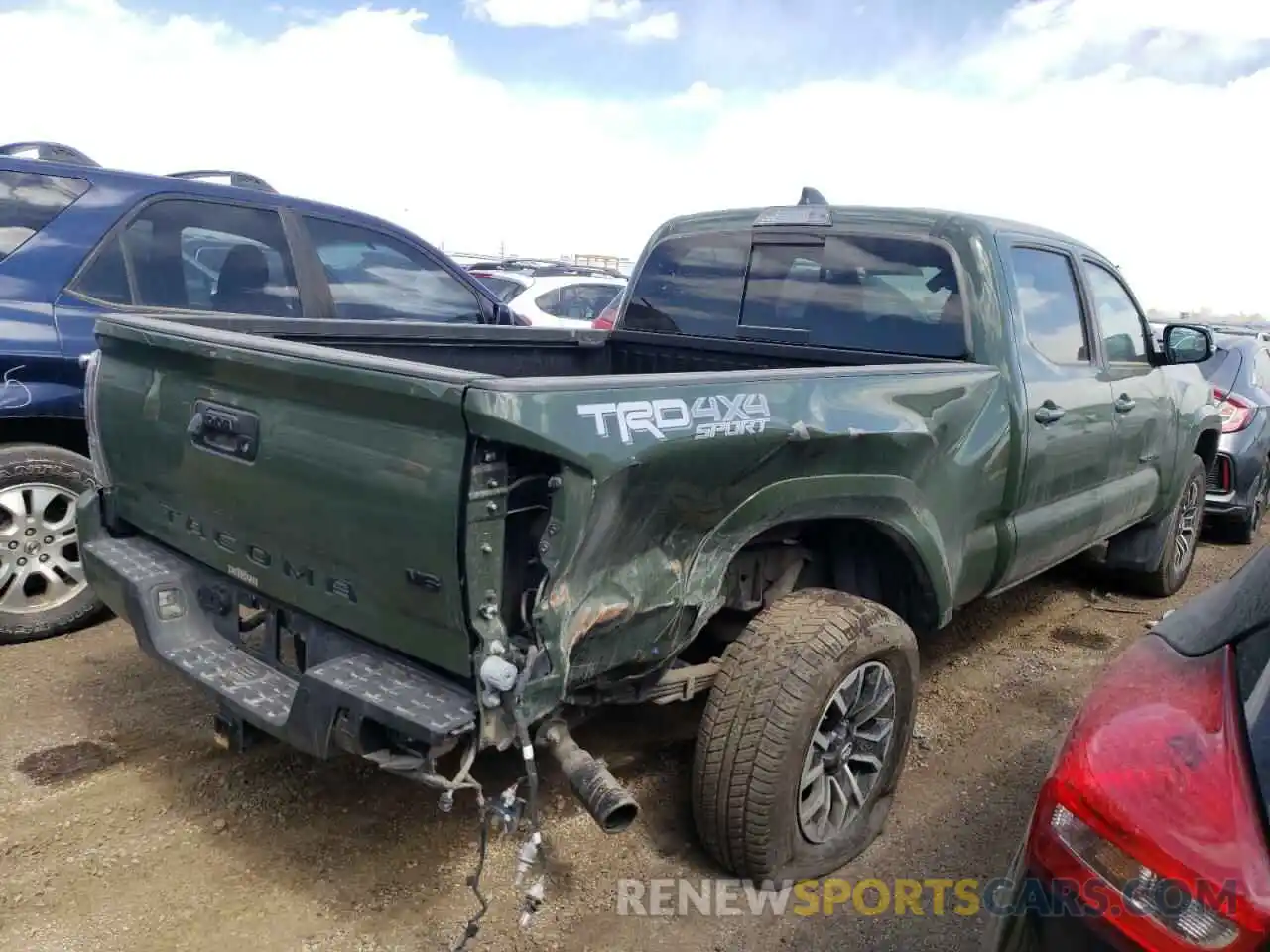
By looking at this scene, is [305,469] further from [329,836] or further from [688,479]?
[329,836]

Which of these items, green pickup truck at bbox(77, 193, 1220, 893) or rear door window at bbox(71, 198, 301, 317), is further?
rear door window at bbox(71, 198, 301, 317)

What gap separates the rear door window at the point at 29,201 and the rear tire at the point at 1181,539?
19.1ft

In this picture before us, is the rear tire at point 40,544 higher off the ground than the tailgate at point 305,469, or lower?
lower

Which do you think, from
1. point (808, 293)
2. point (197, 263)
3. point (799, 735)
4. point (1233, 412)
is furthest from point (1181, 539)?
point (197, 263)

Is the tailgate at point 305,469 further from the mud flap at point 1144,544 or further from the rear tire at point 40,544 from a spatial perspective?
the mud flap at point 1144,544

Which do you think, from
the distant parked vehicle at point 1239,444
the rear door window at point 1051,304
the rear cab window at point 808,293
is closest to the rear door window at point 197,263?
the rear cab window at point 808,293

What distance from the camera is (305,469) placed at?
238 cm

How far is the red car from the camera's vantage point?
1.38 m

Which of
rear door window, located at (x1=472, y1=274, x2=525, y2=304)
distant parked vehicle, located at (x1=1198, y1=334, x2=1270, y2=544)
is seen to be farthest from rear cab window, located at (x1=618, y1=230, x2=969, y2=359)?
rear door window, located at (x1=472, y1=274, x2=525, y2=304)

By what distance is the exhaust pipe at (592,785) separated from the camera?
2184 mm

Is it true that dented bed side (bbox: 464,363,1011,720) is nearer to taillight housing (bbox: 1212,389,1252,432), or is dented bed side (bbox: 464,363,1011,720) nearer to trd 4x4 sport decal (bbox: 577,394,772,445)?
trd 4x4 sport decal (bbox: 577,394,772,445)

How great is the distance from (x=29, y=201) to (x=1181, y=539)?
6350 millimetres

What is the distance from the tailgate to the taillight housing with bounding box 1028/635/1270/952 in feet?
4.07

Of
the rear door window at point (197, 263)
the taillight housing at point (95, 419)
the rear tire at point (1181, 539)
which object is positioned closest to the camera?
the taillight housing at point (95, 419)
